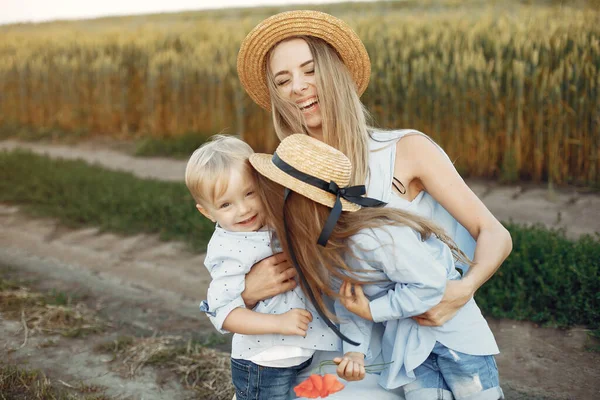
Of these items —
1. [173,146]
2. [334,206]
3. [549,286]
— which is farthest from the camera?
[173,146]

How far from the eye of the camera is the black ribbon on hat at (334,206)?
2148mm

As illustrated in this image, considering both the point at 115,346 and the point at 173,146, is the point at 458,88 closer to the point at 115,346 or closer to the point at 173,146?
the point at 173,146

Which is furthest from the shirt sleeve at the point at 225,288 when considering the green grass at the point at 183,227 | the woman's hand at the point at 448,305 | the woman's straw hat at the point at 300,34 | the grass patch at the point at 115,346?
the green grass at the point at 183,227

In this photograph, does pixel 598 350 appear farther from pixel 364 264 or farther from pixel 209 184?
pixel 209 184

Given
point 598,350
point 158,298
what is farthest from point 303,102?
point 158,298

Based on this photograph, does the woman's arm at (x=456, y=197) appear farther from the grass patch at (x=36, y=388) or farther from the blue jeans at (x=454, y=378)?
the grass patch at (x=36, y=388)

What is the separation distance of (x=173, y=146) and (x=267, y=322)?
26.6 feet

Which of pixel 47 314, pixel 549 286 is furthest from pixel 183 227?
A: pixel 549 286

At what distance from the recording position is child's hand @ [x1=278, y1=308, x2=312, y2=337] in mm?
2307

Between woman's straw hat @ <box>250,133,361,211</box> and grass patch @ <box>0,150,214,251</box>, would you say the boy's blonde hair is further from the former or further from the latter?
grass patch @ <box>0,150,214,251</box>

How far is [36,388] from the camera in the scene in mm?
3621

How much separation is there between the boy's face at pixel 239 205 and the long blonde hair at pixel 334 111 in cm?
37

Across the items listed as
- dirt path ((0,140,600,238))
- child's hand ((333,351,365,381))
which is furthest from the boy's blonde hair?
dirt path ((0,140,600,238))

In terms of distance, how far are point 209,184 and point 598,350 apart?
8.46ft
